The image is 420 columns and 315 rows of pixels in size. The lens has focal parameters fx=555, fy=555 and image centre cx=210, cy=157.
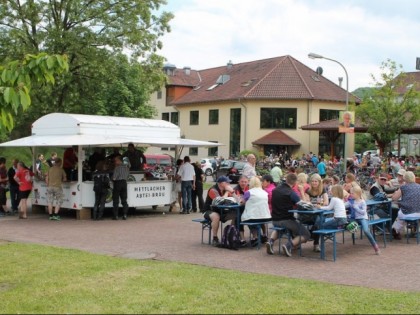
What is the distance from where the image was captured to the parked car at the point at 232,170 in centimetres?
3225

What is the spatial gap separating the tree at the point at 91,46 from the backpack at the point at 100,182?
12120 mm

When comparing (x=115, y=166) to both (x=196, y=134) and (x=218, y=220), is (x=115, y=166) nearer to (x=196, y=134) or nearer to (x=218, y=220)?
(x=218, y=220)

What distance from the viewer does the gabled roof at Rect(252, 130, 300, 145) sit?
150ft

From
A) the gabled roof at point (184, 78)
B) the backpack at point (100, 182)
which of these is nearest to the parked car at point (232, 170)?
the backpack at point (100, 182)

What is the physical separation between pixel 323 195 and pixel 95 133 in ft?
24.6

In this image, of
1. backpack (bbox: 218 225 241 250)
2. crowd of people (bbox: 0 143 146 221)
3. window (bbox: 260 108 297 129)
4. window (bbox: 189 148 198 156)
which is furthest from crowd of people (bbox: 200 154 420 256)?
window (bbox: 189 148 198 156)

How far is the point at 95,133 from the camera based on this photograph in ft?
52.7

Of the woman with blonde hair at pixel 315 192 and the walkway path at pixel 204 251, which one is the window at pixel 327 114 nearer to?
the walkway path at pixel 204 251

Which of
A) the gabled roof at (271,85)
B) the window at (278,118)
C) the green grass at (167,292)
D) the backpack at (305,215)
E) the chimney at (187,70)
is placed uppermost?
the chimney at (187,70)

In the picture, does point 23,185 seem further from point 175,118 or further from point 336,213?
point 175,118

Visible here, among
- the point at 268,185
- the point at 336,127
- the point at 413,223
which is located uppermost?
the point at 336,127

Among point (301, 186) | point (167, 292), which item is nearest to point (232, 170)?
point (301, 186)

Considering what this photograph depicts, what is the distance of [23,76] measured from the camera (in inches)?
239

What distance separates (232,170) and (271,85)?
17172mm
